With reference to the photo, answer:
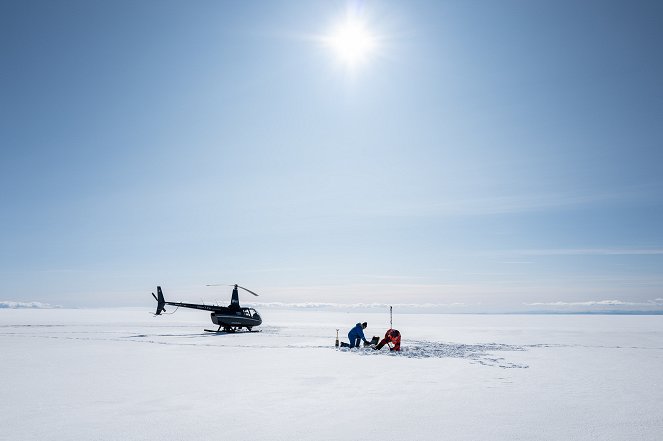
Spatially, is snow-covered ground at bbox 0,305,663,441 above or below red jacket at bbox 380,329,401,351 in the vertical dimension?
below

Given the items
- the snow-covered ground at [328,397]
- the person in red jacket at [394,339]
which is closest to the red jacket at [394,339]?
the person in red jacket at [394,339]

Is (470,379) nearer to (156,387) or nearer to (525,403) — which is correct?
(525,403)

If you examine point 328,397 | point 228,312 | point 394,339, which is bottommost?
point 328,397

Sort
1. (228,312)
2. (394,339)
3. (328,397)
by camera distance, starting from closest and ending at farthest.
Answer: (328,397) → (394,339) → (228,312)

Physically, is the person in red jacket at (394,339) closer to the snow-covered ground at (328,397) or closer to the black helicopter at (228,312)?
the snow-covered ground at (328,397)

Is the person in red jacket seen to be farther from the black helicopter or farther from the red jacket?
the black helicopter

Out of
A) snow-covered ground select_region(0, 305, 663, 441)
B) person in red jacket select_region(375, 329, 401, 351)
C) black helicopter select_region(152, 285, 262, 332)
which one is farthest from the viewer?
black helicopter select_region(152, 285, 262, 332)

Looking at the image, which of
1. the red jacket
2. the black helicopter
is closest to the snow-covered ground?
the red jacket

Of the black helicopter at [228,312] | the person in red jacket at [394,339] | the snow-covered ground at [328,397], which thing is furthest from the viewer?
the black helicopter at [228,312]

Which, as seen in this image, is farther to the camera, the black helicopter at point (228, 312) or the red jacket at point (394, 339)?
the black helicopter at point (228, 312)

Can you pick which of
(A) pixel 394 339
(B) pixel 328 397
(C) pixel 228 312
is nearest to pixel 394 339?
(A) pixel 394 339

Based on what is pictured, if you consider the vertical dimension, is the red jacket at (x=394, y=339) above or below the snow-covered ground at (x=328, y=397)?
above

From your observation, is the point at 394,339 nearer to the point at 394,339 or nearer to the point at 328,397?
the point at 394,339

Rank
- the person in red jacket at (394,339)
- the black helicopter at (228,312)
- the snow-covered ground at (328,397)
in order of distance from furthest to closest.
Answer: the black helicopter at (228,312) → the person in red jacket at (394,339) → the snow-covered ground at (328,397)
